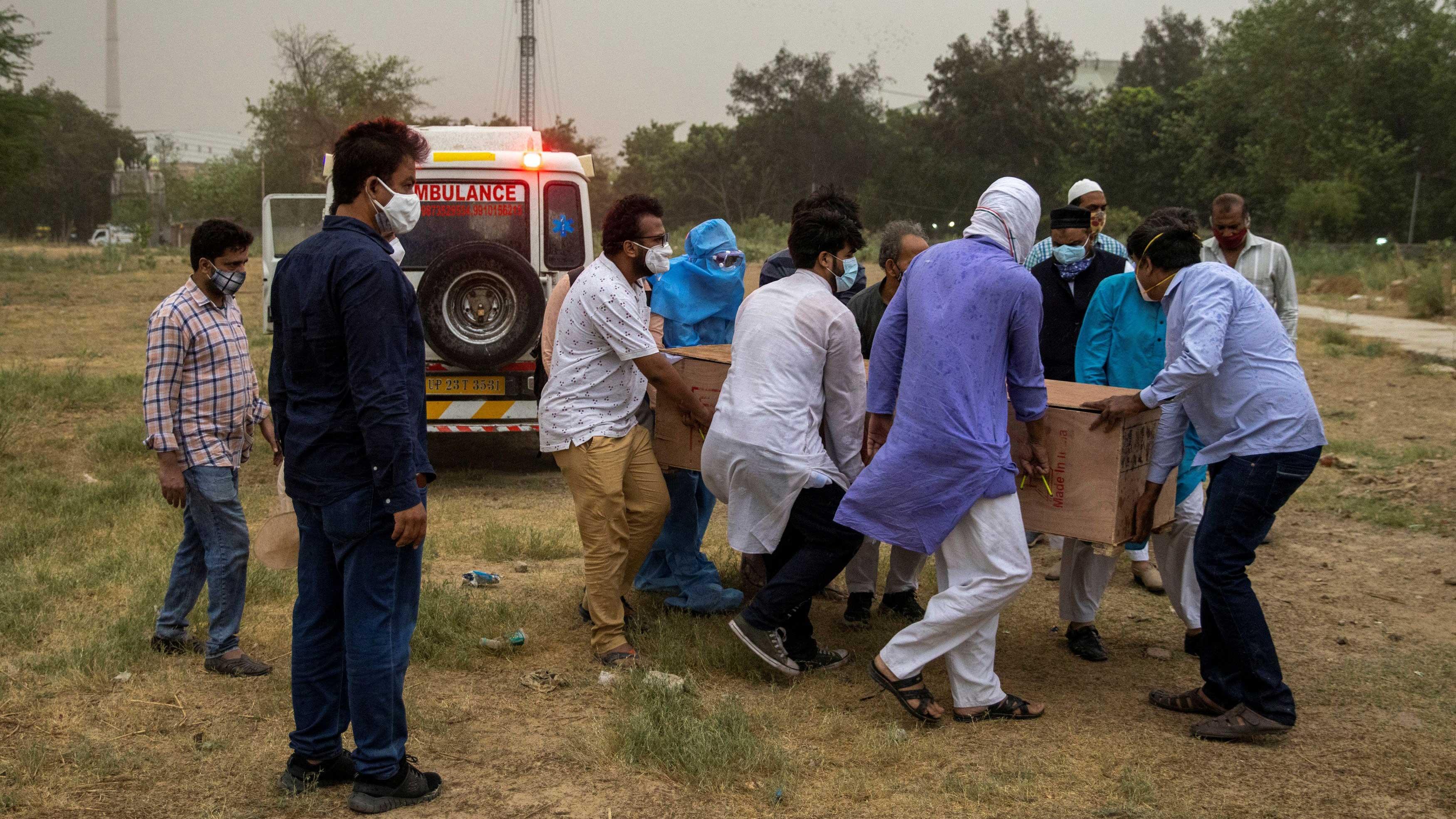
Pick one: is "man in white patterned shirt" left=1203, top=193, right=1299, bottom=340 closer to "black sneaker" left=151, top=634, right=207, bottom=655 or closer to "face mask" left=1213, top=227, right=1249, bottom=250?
"face mask" left=1213, top=227, right=1249, bottom=250

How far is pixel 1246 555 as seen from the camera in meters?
3.92

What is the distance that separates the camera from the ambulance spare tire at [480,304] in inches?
291

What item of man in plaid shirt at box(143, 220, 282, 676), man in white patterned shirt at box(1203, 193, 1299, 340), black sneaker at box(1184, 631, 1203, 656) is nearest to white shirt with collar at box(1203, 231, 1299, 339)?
man in white patterned shirt at box(1203, 193, 1299, 340)

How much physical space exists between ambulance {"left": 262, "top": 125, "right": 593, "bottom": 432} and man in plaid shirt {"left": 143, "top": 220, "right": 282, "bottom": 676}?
284cm

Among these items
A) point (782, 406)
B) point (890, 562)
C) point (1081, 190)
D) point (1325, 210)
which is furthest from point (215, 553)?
point (1325, 210)

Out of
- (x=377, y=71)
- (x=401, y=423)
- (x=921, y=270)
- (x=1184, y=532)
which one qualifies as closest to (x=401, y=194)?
(x=401, y=423)

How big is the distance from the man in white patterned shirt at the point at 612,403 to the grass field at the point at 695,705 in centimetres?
43

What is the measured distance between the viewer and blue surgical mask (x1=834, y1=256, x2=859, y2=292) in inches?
229

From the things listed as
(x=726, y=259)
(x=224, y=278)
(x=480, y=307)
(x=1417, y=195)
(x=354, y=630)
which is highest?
(x=1417, y=195)

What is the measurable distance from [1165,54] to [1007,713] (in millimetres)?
75152

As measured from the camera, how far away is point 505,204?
316 inches

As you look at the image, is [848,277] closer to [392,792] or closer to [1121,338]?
[1121,338]

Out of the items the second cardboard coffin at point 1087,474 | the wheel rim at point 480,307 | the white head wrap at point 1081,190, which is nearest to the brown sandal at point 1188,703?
the second cardboard coffin at point 1087,474

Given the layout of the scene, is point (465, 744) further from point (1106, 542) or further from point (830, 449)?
point (1106, 542)
